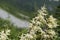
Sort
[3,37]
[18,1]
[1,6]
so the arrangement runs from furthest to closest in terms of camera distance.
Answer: [18,1] < [1,6] < [3,37]

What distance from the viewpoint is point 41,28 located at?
5.63 metres

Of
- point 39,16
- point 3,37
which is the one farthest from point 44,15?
point 3,37

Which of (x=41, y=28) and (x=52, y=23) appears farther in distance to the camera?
(x=41, y=28)

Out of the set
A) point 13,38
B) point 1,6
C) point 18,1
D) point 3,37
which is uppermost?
point 18,1

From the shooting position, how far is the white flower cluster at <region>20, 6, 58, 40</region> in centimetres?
549

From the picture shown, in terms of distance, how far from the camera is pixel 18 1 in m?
51.5

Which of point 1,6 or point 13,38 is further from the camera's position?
point 1,6

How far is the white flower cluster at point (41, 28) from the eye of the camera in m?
5.49

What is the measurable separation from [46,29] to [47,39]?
0.17m

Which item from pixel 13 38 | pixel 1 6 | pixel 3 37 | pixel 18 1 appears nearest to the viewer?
pixel 3 37

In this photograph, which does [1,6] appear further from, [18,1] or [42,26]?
[42,26]

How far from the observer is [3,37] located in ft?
17.6

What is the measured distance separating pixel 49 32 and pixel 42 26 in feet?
0.52

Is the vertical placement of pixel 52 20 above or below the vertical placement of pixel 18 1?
below
